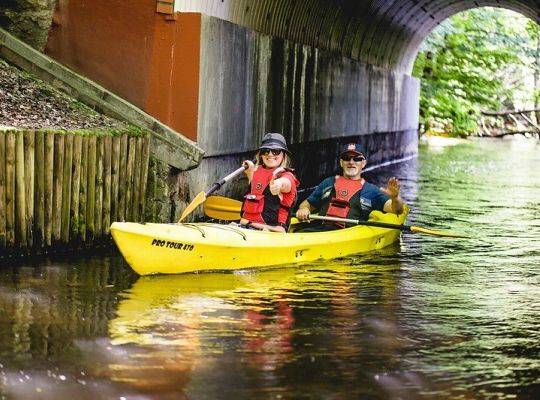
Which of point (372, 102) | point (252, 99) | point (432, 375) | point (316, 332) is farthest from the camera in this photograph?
point (372, 102)

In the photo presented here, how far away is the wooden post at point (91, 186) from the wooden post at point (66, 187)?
12.8 inches

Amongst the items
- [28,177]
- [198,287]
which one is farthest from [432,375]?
[28,177]

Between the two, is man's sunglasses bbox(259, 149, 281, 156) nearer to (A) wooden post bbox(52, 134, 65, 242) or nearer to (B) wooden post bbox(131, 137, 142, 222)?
(B) wooden post bbox(131, 137, 142, 222)

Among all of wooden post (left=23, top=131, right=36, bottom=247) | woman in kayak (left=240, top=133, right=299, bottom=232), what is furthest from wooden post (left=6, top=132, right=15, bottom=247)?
woman in kayak (left=240, top=133, right=299, bottom=232)

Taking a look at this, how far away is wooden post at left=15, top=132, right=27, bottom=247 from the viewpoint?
1065cm

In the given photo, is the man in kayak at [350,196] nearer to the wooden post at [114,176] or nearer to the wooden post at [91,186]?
the wooden post at [114,176]

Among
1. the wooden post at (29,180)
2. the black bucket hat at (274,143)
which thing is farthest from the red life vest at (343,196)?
the wooden post at (29,180)

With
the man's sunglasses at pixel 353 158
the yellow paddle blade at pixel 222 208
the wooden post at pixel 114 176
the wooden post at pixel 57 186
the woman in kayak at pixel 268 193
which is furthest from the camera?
the yellow paddle blade at pixel 222 208

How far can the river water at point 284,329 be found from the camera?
672cm

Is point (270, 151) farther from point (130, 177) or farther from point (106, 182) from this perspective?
point (106, 182)

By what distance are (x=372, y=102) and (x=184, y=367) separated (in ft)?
69.0

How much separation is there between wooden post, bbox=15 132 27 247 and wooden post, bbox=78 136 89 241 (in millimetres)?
942

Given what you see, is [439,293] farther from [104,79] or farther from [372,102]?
[372,102]

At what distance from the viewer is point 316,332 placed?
829 centimetres
